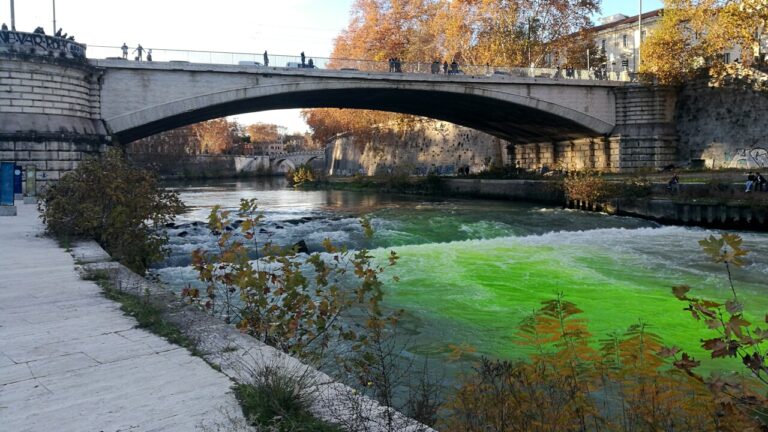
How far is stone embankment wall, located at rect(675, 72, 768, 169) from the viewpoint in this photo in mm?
26859

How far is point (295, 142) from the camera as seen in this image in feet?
404

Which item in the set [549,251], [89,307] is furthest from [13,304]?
[549,251]

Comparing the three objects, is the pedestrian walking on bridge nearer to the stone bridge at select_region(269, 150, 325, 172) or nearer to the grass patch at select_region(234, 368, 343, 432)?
the grass patch at select_region(234, 368, 343, 432)

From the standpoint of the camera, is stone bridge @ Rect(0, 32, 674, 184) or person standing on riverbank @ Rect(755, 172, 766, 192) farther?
stone bridge @ Rect(0, 32, 674, 184)

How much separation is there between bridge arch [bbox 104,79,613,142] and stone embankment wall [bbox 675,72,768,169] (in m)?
4.00

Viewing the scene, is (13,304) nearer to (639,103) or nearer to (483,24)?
(639,103)

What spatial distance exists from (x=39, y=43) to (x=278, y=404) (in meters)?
23.5

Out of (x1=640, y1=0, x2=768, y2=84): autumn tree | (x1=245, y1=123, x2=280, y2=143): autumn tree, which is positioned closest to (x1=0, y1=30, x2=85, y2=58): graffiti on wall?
(x1=640, y1=0, x2=768, y2=84): autumn tree

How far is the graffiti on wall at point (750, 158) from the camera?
26.6 metres

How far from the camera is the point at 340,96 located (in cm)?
2936

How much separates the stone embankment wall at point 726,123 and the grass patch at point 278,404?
29.1 metres

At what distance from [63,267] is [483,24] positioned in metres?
34.7

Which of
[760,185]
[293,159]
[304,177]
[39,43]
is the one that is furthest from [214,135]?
[760,185]

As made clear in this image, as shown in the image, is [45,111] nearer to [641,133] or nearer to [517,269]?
[517,269]
